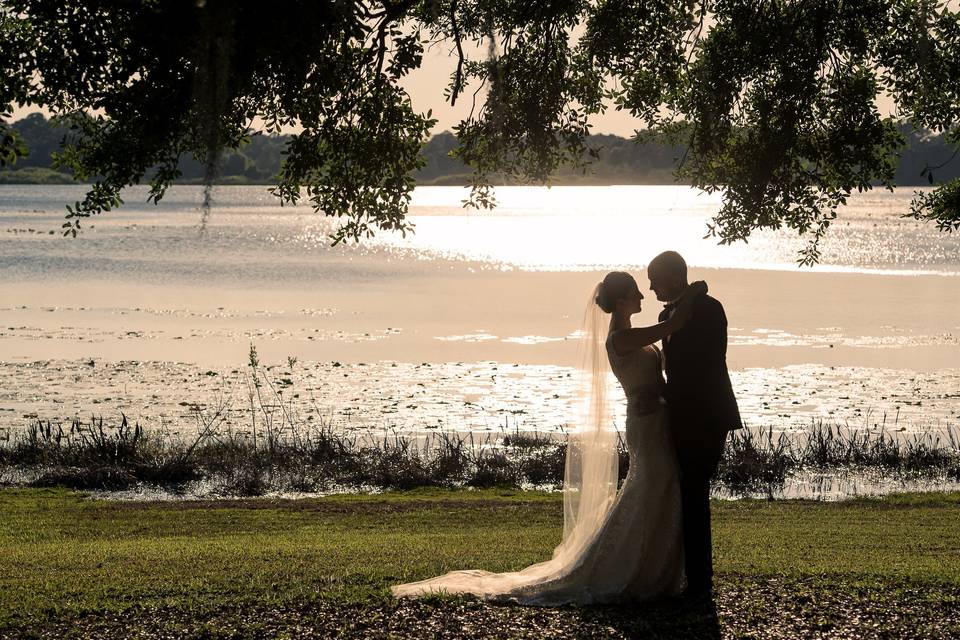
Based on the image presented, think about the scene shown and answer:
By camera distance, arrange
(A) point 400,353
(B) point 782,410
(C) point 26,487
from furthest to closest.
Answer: (A) point 400,353 → (B) point 782,410 → (C) point 26,487

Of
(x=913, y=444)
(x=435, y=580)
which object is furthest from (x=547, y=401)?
(x=435, y=580)

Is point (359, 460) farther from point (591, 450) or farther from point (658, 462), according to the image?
point (658, 462)

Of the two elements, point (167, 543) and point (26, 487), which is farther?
point (26, 487)

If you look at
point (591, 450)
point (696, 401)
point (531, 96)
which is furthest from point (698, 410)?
point (531, 96)

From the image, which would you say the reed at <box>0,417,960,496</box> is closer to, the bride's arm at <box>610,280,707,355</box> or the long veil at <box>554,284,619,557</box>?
the long veil at <box>554,284,619,557</box>

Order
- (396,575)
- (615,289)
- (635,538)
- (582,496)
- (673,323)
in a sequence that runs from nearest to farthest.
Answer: (673,323) < (635,538) < (615,289) < (582,496) < (396,575)

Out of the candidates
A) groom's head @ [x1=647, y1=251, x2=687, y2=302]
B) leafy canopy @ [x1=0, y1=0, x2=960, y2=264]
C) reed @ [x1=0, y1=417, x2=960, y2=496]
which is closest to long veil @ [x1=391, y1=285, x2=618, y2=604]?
groom's head @ [x1=647, y1=251, x2=687, y2=302]

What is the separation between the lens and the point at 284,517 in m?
17.3

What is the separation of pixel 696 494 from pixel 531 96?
759cm

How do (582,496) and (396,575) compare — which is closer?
(582,496)

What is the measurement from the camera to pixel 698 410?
9078 mm

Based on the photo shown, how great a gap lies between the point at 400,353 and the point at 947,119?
24.2 m

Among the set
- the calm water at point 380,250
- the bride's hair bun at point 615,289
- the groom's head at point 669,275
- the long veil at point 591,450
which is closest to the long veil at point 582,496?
the long veil at point 591,450

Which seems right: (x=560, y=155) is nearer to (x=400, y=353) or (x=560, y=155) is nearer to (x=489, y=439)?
(x=489, y=439)
